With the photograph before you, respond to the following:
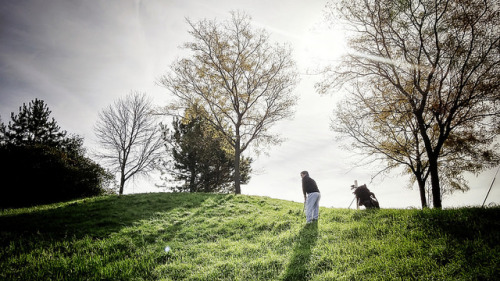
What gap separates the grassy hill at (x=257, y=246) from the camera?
4506 millimetres

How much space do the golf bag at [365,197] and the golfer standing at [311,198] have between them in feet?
10.6

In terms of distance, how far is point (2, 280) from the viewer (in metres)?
5.00

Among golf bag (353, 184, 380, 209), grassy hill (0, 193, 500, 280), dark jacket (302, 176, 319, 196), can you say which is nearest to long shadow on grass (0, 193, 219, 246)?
grassy hill (0, 193, 500, 280)

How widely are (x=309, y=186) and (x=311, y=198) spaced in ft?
1.57

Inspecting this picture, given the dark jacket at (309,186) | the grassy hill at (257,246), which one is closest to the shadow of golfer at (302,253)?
the grassy hill at (257,246)

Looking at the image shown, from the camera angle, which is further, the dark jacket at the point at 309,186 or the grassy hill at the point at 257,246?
the dark jacket at the point at 309,186

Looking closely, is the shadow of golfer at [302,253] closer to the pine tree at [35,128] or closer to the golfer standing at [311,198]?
the golfer standing at [311,198]

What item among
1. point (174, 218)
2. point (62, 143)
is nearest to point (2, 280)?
point (174, 218)

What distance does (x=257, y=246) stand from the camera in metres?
6.77

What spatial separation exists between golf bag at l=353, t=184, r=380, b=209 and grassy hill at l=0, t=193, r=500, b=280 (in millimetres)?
2285

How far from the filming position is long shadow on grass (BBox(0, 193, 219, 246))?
8.02 meters

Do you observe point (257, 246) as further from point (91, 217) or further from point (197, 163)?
point (197, 163)

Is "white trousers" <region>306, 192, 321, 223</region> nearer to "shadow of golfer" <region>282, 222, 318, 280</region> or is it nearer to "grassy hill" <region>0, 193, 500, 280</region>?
"grassy hill" <region>0, 193, 500, 280</region>

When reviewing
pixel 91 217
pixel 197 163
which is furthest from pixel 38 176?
pixel 197 163
